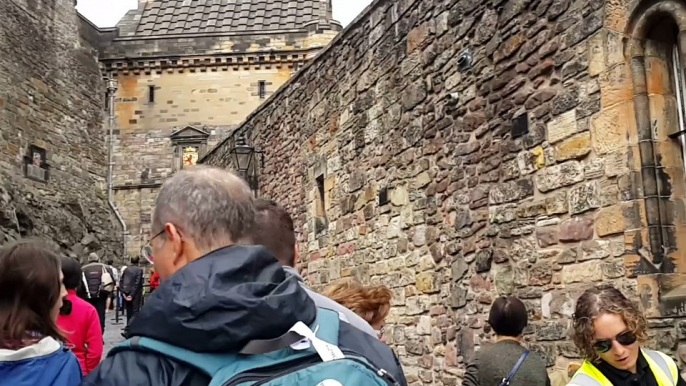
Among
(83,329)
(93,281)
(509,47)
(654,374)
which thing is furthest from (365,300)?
(93,281)

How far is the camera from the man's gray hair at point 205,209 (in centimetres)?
144

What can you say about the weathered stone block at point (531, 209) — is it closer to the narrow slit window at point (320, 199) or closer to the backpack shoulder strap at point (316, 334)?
the backpack shoulder strap at point (316, 334)

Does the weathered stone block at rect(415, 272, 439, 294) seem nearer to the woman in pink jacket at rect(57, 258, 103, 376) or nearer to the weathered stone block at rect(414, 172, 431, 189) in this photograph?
the weathered stone block at rect(414, 172, 431, 189)

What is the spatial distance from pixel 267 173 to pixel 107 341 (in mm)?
3369

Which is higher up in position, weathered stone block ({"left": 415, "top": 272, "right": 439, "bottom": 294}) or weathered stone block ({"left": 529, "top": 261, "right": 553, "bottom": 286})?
weathered stone block ({"left": 529, "top": 261, "right": 553, "bottom": 286})

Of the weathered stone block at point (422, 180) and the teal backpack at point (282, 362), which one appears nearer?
the teal backpack at point (282, 362)

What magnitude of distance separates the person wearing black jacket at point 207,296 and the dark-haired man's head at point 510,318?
2.07 metres

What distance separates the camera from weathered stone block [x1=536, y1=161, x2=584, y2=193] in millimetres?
4199

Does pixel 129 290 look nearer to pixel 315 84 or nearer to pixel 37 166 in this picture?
pixel 315 84

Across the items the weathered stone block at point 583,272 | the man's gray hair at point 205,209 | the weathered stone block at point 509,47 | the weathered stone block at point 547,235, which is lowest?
the weathered stone block at point 583,272

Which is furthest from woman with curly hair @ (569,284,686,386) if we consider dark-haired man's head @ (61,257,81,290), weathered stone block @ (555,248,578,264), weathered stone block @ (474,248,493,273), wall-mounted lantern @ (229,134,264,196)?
wall-mounted lantern @ (229,134,264,196)

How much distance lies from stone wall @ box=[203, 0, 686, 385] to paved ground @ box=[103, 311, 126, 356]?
2.91 metres

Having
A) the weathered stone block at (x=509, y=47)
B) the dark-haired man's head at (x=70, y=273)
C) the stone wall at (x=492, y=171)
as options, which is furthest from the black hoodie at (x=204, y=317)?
the weathered stone block at (x=509, y=47)

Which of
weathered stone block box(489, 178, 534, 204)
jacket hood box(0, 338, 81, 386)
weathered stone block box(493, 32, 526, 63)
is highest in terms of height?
A: weathered stone block box(493, 32, 526, 63)
